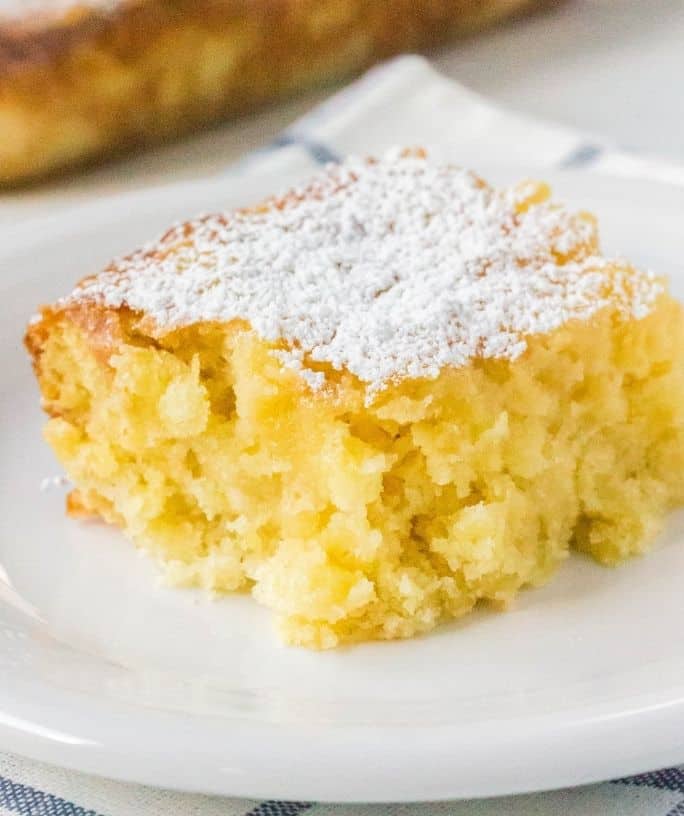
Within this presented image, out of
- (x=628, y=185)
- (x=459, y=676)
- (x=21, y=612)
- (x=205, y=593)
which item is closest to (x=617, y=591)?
(x=459, y=676)

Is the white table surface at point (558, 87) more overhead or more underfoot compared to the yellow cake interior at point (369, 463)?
more underfoot

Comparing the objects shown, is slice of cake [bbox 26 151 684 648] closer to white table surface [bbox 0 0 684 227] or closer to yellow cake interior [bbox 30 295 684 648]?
yellow cake interior [bbox 30 295 684 648]

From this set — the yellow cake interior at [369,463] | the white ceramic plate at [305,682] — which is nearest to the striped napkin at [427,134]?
the yellow cake interior at [369,463]

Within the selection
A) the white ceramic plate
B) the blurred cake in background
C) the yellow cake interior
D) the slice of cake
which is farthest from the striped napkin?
the white ceramic plate

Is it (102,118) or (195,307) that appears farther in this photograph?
(102,118)

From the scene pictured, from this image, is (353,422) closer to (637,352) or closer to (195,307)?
(195,307)

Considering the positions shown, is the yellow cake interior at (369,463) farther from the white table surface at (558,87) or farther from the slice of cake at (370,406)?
the white table surface at (558,87)
